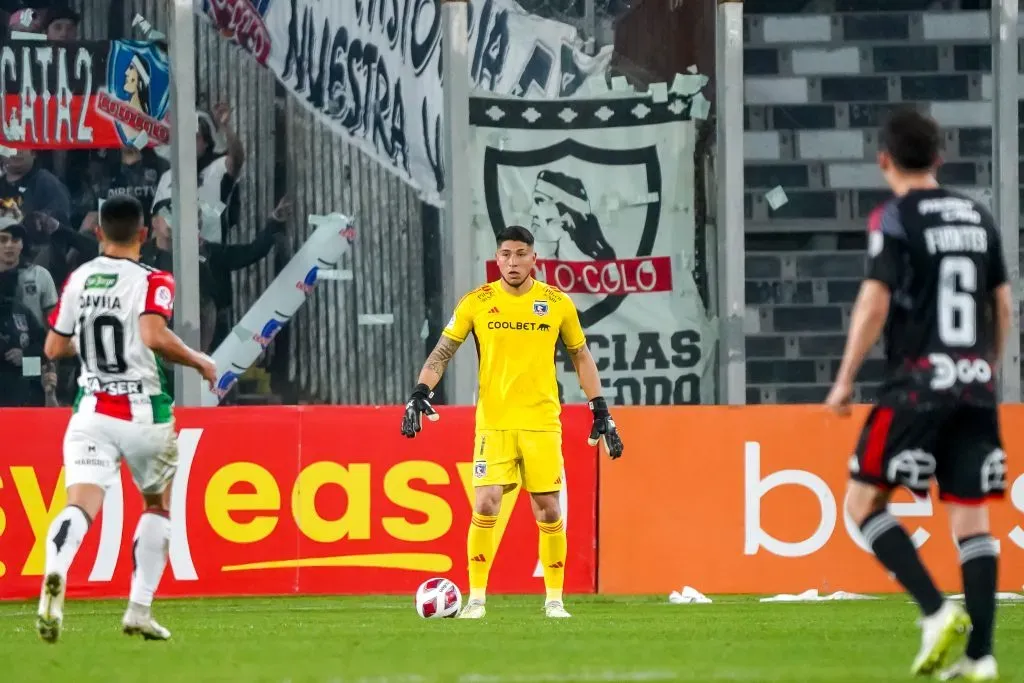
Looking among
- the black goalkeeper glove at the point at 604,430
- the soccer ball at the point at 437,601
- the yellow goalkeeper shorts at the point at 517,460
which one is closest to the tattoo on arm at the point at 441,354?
the yellow goalkeeper shorts at the point at 517,460

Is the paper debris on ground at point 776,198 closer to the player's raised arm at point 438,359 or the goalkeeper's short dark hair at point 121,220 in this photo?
the player's raised arm at point 438,359

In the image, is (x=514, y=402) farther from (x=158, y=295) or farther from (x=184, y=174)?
(x=184, y=174)

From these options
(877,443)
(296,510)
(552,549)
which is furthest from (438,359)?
(877,443)

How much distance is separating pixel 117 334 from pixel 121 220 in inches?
20.0

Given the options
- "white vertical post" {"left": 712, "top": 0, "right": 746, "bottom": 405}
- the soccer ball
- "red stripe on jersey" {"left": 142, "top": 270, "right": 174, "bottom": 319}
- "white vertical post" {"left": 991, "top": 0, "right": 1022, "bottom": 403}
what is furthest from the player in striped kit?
"white vertical post" {"left": 991, "top": 0, "right": 1022, "bottom": 403}

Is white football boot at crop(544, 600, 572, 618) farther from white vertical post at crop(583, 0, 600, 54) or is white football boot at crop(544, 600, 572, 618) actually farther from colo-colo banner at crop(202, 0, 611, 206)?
white vertical post at crop(583, 0, 600, 54)

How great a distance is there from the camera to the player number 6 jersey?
28.4 ft

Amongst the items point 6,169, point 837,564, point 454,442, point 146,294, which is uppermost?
point 6,169

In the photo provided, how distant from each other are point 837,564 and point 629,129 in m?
4.86

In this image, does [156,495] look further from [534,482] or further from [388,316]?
[388,316]

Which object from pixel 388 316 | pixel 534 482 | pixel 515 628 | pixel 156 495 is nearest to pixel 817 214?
pixel 388 316

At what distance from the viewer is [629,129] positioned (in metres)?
16.4

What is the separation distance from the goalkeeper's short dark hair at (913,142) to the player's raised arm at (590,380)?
4.54 metres

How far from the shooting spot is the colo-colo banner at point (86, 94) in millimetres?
15484
